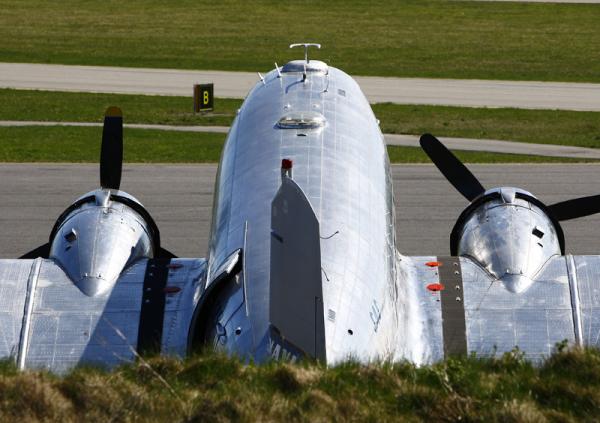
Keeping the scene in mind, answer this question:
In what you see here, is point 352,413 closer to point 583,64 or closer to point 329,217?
point 329,217

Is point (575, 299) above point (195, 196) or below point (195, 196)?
below

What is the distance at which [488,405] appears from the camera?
9.44m

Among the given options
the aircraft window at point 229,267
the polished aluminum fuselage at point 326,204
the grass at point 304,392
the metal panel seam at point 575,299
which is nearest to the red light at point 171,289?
the polished aluminum fuselage at point 326,204

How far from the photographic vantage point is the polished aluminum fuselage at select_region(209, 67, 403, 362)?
11938 mm

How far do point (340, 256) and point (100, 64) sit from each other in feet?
155

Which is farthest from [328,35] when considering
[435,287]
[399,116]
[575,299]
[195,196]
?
[575,299]

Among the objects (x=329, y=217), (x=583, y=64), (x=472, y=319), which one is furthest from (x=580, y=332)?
(x=583, y=64)

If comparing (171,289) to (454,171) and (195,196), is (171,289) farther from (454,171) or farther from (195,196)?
(195,196)

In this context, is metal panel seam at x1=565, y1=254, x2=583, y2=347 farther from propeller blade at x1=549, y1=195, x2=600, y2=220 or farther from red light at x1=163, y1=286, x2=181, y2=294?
red light at x1=163, y1=286, x2=181, y2=294

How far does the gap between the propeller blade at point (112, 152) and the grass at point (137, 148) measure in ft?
49.0

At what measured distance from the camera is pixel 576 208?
1897cm

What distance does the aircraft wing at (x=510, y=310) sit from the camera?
14.3 meters

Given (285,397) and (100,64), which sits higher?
(100,64)

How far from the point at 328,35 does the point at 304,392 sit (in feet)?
192
